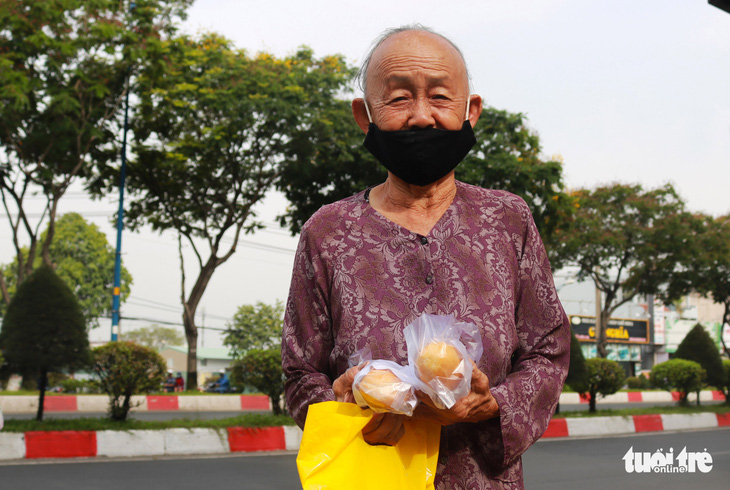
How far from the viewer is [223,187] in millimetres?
16688

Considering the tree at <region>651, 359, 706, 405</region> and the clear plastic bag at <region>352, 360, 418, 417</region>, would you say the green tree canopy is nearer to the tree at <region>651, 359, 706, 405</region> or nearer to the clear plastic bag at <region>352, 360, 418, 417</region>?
the tree at <region>651, 359, 706, 405</region>

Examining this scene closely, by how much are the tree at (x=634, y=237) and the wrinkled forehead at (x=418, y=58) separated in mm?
21878

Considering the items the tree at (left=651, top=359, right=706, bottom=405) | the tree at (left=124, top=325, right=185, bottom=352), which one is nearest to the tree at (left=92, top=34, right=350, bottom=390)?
the tree at (left=651, top=359, right=706, bottom=405)

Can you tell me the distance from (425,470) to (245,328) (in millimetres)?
54836

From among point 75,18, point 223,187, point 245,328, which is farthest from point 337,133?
point 245,328

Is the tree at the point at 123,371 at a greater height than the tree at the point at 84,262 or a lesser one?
lesser

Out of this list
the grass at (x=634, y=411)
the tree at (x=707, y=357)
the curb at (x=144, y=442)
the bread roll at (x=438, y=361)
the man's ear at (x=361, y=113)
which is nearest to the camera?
the bread roll at (x=438, y=361)

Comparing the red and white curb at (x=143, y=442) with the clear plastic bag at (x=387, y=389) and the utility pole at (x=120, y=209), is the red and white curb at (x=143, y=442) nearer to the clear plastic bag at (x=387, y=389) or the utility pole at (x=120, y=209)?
the clear plastic bag at (x=387, y=389)

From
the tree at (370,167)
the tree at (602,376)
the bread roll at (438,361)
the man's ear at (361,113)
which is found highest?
the tree at (370,167)

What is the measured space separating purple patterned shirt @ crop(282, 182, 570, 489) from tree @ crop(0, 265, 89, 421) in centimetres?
899

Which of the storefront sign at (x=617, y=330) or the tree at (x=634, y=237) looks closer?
the tree at (x=634, y=237)

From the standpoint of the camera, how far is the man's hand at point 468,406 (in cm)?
126

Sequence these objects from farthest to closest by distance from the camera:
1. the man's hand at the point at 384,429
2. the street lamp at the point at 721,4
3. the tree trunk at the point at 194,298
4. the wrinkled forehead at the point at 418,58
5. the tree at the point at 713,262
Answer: the tree at the point at 713,262
the tree trunk at the point at 194,298
the street lamp at the point at 721,4
the wrinkled forehead at the point at 418,58
the man's hand at the point at 384,429

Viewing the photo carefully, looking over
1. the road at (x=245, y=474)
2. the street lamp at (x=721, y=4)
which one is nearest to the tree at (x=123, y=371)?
the road at (x=245, y=474)
